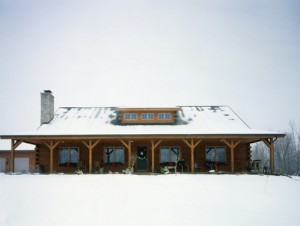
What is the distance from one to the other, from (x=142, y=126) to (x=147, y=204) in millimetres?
11689

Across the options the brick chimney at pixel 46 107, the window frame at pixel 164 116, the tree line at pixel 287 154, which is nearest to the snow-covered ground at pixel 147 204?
the window frame at pixel 164 116

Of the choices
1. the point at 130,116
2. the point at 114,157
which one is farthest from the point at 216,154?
the point at 114,157

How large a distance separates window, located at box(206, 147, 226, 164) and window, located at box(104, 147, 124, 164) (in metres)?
6.16

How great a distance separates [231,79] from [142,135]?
15429 centimetres

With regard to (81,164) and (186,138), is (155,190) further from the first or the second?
(81,164)

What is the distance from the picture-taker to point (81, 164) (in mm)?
19797

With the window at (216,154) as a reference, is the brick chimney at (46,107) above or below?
above

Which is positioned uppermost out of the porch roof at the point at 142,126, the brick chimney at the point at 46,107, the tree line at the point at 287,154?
the brick chimney at the point at 46,107

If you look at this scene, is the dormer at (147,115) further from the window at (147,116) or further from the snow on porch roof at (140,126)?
the snow on porch roof at (140,126)

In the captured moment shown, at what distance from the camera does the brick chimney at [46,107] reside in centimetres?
2148

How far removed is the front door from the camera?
20203mm

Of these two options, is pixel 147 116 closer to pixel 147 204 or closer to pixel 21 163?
pixel 147 204

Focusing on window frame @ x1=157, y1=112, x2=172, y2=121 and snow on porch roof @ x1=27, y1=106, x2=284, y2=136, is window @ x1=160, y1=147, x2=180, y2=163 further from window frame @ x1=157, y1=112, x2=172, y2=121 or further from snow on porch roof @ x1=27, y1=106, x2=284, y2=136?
window frame @ x1=157, y1=112, x2=172, y2=121

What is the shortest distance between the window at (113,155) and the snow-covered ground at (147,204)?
7.43 m
